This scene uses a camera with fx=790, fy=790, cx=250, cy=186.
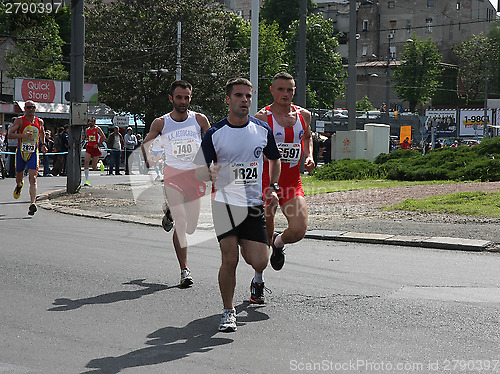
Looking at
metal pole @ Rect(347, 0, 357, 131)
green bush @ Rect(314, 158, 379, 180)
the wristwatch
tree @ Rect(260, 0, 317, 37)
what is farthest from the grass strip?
tree @ Rect(260, 0, 317, 37)

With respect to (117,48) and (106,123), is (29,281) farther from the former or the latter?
(106,123)

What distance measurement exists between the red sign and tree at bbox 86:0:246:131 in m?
3.15

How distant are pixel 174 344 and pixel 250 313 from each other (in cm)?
108

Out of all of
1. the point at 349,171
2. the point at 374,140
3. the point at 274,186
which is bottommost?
the point at 349,171

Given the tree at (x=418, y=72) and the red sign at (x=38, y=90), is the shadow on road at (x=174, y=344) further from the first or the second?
the tree at (x=418, y=72)

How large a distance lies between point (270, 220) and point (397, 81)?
8050 cm

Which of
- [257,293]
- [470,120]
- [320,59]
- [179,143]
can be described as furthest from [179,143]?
[470,120]

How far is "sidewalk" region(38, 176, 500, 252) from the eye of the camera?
10.1m

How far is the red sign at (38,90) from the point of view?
157 feet

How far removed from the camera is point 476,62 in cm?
8962

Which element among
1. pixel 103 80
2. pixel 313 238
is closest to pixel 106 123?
pixel 103 80

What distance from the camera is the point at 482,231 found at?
1098 cm

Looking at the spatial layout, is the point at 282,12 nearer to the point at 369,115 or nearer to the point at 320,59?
the point at 320,59

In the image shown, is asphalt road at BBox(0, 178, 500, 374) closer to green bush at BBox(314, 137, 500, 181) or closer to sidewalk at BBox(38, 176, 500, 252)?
sidewalk at BBox(38, 176, 500, 252)
